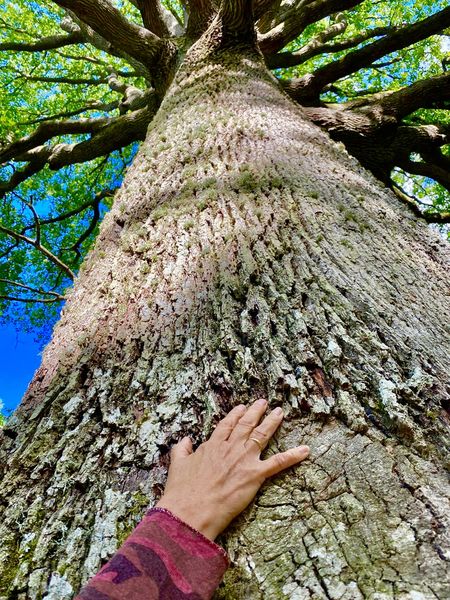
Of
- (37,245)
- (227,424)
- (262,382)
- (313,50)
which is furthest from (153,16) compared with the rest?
(227,424)

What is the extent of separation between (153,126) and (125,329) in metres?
2.42

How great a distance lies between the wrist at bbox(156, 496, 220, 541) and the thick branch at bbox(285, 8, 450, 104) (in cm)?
583

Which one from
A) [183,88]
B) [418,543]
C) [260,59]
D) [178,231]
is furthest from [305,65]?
[418,543]

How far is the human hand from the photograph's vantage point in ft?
3.21

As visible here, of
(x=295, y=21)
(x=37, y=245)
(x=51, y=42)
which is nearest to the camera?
(x=37, y=245)

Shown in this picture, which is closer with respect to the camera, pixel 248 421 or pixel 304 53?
pixel 248 421

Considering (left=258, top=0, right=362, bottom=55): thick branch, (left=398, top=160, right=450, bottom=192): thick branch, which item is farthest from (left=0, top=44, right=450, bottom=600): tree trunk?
(left=258, top=0, right=362, bottom=55): thick branch

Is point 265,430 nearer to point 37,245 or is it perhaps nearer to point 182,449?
point 182,449

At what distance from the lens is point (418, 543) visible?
2.60 feet

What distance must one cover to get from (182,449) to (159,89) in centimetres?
509

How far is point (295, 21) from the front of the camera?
5.71m

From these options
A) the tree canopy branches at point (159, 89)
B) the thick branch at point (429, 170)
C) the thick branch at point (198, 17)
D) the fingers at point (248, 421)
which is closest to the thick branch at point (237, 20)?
the tree canopy branches at point (159, 89)

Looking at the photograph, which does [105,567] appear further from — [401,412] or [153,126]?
[153,126]

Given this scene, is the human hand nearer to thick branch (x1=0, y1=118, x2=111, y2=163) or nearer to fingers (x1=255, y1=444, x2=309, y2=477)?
fingers (x1=255, y1=444, x2=309, y2=477)
